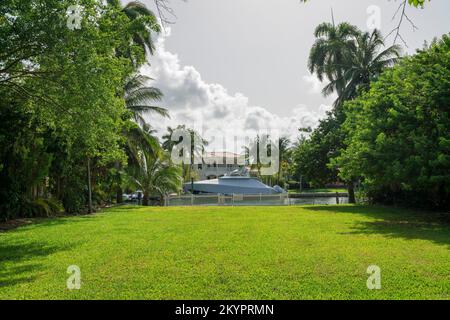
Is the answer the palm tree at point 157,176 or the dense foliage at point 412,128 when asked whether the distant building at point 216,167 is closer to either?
the palm tree at point 157,176

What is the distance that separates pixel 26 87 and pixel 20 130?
14.6ft

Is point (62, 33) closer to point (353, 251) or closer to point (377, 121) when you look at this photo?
point (353, 251)

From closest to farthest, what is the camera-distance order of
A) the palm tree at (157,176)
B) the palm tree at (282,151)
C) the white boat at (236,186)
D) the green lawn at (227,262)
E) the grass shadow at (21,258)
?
the green lawn at (227,262), the grass shadow at (21,258), the palm tree at (157,176), the white boat at (236,186), the palm tree at (282,151)

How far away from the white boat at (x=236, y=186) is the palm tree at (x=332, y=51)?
1312 centimetres

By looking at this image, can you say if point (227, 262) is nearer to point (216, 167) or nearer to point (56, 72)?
point (56, 72)

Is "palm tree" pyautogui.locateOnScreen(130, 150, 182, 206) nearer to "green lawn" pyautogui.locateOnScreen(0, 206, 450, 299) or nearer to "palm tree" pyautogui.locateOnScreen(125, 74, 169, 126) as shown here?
"palm tree" pyautogui.locateOnScreen(125, 74, 169, 126)

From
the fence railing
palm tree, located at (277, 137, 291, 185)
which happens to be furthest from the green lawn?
palm tree, located at (277, 137, 291, 185)

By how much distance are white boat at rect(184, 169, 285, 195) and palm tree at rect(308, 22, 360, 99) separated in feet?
43.0

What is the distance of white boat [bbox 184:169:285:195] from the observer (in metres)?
42.2

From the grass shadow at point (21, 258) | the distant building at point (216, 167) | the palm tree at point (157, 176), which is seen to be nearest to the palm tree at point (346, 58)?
the palm tree at point (157, 176)

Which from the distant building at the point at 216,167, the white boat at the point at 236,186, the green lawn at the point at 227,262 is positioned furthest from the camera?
the distant building at the point at 216,167

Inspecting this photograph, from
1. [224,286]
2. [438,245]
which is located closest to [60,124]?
[224,286]

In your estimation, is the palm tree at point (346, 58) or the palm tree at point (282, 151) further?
the palm tree at point (282, 151)

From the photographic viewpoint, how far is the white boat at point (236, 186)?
42.2 metres
